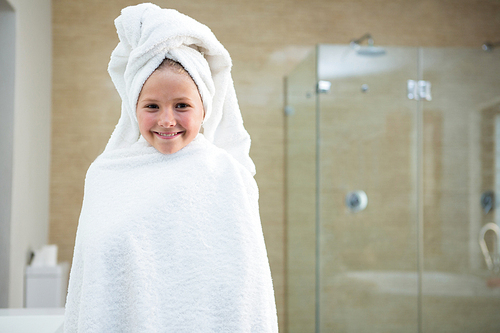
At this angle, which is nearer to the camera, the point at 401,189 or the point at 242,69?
the point at 401,189

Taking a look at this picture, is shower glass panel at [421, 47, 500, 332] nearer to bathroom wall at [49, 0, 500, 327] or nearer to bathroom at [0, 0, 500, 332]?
bathroom at [0, 0, 500, 332]

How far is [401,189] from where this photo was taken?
2271 millimetres

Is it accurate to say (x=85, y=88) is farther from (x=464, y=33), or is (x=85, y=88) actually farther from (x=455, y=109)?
(x=464, y=33)

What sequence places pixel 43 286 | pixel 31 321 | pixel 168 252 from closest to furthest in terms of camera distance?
pixel 168 252 < pixel 31 321 < pixel 43 286

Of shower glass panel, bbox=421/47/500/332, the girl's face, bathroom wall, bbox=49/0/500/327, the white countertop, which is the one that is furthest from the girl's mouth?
bathroom wall, bbox=49/0/500/327

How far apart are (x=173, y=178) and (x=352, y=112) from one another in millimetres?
1658

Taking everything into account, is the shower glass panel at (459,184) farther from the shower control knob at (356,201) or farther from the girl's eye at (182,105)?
the girl's eye at (182,105)

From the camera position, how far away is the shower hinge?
2266mm

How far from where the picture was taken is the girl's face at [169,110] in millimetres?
689

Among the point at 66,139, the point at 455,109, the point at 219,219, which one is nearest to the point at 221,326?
the point at 219,219

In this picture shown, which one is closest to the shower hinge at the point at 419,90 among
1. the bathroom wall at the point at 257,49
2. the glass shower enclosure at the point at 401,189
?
the glass shower enclosure at the point at 401,189

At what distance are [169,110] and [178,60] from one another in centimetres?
8

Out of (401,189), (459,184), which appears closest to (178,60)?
(401,189)

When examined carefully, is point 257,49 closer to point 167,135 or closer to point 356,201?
point 356,201
